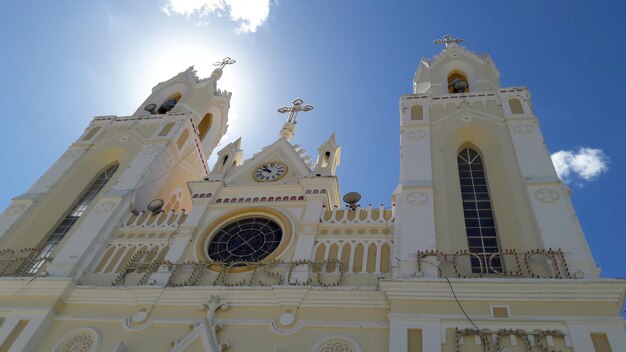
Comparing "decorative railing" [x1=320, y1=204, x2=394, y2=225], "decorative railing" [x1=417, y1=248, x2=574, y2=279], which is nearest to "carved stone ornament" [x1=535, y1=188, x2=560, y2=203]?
"decorative railing" [x1=417, y1=248, x2=574, y2=279]

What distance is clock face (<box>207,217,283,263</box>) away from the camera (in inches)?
620

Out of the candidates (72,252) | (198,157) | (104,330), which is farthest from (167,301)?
(198,157)

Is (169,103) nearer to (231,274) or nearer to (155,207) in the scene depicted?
(155,207)

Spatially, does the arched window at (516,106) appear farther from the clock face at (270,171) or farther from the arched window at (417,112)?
the clock face at (270,171)

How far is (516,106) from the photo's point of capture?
18.9 metres

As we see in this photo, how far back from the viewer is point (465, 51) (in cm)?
2428

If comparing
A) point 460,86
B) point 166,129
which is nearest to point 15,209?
point 166,129

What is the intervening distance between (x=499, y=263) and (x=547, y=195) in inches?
99.2

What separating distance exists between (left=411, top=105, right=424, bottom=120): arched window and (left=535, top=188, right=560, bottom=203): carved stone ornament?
216 inches

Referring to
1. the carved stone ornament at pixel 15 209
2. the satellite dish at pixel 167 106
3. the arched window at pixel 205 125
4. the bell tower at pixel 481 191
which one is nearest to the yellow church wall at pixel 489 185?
the bell tower at pixel 481 191

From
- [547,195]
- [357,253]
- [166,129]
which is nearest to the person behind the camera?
[547,195]

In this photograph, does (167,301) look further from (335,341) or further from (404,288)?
(404,288)

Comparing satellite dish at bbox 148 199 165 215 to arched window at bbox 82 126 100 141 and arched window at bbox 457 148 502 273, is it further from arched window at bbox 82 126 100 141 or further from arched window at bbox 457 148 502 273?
arched window at bbox 457 148 502 273

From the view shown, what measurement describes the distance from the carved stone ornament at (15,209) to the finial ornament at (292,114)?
9.90 metres
